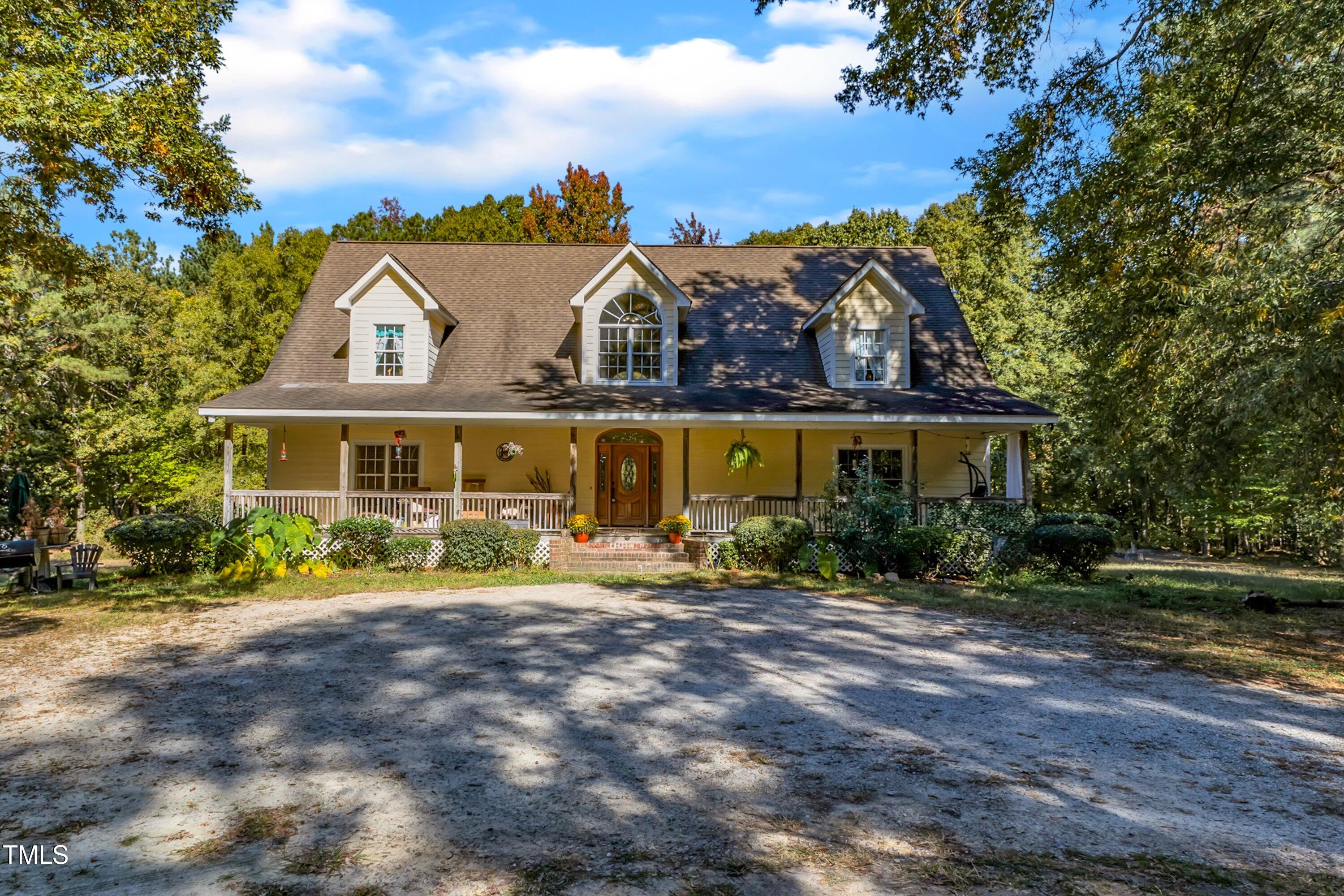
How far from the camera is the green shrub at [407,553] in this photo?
15.7 metres

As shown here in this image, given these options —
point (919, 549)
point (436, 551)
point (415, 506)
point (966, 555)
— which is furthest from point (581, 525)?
point (966, 555)

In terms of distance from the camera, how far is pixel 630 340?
60.4 feet

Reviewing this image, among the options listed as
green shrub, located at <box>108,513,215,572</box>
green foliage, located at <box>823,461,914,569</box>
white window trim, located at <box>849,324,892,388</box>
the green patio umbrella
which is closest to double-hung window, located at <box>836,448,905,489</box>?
white window trim, located at <box>849,324,892,388</box>

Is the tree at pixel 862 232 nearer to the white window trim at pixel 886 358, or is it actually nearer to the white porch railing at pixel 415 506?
the white window trim at pixel 886 358

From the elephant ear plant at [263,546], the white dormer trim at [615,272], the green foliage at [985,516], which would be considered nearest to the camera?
the elephant ear plant at [263,546]

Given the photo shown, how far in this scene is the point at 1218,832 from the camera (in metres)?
4.22

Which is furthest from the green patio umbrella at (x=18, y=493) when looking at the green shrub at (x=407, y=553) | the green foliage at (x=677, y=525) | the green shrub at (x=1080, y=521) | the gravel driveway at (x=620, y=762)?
the green shrub at (x=1080, y=521)

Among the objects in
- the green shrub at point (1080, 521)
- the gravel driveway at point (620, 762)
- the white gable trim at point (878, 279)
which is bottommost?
the gravel driveway at point (620, 762)

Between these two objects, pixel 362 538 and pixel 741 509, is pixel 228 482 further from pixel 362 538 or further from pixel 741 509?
pixel 741 509

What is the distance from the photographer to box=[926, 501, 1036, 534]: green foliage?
16.0 m

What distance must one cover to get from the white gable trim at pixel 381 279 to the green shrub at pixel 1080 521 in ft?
46.0

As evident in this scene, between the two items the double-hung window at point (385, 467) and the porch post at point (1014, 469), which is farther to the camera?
the double-hung window at point (385, 467)

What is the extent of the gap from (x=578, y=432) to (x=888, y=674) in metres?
12.0

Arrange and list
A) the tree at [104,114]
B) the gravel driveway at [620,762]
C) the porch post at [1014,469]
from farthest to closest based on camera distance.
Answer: the porch post at [1014,469] → the tree at [104,114] → the gravel driveway at [620,762]
